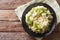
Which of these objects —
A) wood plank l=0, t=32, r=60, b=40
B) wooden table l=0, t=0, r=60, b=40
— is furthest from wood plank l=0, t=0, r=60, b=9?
wood plank l=0, t=32, r=60, b=40

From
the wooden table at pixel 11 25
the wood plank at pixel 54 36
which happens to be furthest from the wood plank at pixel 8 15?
the wood plank at pixel 54 36

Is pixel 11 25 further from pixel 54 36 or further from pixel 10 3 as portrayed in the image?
pixel 54 36

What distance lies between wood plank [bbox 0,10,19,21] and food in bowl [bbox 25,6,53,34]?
0.08 meters

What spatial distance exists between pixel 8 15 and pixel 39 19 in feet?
0.56

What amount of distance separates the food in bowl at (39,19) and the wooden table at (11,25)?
6 centimetres

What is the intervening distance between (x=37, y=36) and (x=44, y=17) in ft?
0.32

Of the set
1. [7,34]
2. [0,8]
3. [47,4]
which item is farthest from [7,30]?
[47,4]

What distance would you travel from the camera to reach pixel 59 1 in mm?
930

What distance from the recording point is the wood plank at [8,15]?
0.92 meters

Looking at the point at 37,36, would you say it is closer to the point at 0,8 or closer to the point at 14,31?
the point at 14,31

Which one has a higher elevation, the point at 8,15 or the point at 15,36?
the point at 8,15

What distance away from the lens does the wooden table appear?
902 millimetres

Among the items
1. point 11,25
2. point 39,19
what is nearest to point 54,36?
point 39,19

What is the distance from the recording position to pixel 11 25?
3.01 feet
